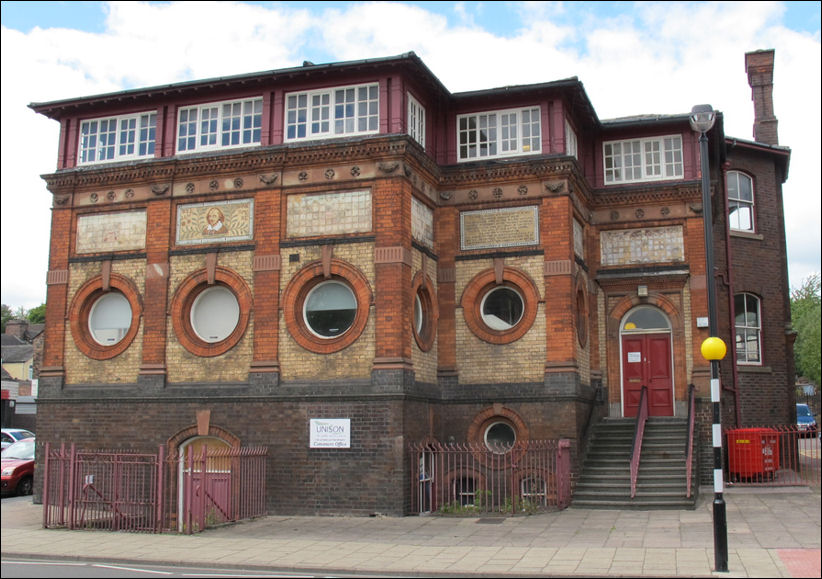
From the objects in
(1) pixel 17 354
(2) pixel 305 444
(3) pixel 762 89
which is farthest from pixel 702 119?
(1) pixel 17 354

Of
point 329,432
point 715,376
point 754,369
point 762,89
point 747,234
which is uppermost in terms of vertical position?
point 762,89

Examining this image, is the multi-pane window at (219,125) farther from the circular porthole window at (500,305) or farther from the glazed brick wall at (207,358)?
the circular porthole window at (500,305)

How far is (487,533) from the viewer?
14586 mm

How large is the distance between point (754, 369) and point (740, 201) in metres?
4.61

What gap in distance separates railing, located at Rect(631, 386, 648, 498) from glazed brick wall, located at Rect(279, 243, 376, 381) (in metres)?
5.52

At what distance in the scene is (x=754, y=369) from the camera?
2295cm

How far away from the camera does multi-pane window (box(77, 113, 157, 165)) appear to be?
19.9m

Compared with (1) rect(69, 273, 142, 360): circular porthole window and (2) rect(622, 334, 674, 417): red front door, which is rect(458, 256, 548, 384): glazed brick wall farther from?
(1) rect(69, 273, 142, 360): circular porthole window

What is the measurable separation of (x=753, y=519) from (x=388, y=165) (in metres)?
9.41

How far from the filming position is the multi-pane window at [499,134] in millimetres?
19406

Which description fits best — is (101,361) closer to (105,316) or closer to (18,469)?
(105,316)

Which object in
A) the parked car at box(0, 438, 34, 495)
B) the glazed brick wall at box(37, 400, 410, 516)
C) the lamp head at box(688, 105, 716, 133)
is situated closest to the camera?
the lamp head at box(688, 105, 716, 133)

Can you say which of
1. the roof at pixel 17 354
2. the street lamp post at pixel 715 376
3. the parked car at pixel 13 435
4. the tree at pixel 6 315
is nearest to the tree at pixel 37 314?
the tree at pixel 6 315

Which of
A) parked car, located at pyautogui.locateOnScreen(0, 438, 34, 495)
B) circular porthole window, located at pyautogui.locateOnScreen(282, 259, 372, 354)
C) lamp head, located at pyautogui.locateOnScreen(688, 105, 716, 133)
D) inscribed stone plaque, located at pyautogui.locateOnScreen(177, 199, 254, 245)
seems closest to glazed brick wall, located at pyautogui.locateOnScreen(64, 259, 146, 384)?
inscribed stone plaque, located at pyautogui.locateOnScreen(177, 199, 254, 245)
